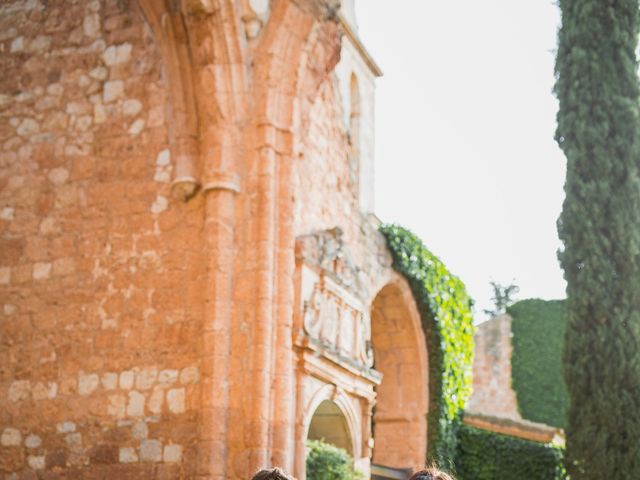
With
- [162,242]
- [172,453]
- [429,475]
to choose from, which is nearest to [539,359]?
[162,242]

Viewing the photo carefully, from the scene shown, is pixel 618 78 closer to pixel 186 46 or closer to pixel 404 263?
pixel 404 263

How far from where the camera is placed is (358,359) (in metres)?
10.1

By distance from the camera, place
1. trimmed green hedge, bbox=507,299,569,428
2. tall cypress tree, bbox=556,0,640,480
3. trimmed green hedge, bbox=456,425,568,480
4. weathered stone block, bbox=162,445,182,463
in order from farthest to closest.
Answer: trimmed green hedge, bbox=507,299,569,428, trimmed green hedge, bbox=456,425,568,480, tall cypress tree, bbox=556,0,640,480, weathered stone block, bbox=162,445,182,463

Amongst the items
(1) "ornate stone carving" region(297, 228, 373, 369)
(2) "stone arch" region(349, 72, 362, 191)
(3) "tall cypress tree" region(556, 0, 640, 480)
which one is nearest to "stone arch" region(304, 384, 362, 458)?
(1) "ornate stone carving" region(297, 228, 373, 369)

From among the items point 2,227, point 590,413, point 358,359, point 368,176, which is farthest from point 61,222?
point 590,413

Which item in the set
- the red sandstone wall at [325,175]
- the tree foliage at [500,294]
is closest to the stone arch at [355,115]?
the red sandstone wall at [325,175]

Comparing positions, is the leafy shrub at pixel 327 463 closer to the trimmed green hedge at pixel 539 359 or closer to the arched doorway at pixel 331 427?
the arched doorway at pixel 331 427

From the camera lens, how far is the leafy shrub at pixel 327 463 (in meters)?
9.00

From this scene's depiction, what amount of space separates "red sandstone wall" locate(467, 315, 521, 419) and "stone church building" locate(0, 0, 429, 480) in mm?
10093

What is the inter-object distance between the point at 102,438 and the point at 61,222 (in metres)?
1.76

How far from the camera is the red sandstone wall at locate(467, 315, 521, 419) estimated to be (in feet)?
63.3

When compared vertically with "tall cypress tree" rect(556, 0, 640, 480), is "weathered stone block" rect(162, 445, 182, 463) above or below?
below

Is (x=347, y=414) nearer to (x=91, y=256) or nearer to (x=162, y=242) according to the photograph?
(x=162, y=242)

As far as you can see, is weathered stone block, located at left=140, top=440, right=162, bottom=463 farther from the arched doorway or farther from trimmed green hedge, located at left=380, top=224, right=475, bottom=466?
trimmed green hedge, located at left=380, top=224, right=475, bottom=466
